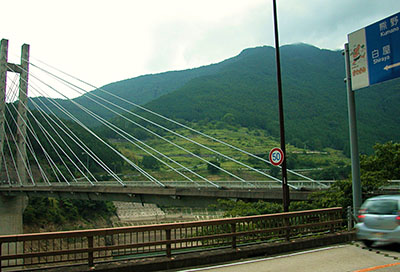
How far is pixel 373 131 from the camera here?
142375 mm

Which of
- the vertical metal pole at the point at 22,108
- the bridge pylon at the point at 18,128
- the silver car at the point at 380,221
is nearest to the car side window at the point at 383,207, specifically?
the silver car at the point at 380,221

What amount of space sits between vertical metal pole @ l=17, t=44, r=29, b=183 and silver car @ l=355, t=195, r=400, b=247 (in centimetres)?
4056

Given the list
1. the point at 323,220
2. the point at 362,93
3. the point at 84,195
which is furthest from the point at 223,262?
the point at 362,93

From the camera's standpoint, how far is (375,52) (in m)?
12.0

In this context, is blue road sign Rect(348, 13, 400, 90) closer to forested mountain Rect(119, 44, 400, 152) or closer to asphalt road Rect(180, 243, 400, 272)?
asphalt road Rect(180, 243, 400, 272)

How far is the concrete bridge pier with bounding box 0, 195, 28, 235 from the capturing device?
4188 cm

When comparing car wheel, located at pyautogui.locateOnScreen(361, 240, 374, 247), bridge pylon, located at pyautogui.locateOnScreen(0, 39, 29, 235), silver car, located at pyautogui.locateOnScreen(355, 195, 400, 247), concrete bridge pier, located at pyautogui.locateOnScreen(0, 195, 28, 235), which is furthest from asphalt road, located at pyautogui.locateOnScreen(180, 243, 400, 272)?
concrete bridge pier, located at pyautogui.locateOnScreen(0, 195, 28, 235)

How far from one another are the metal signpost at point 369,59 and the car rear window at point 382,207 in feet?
7.45

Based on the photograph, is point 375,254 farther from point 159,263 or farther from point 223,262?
point 159,263

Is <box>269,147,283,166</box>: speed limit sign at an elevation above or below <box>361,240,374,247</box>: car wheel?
above

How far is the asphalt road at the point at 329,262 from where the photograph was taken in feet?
26.4

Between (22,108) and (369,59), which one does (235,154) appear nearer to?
(22,108)

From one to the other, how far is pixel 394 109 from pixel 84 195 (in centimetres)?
16277

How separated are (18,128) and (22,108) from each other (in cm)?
267
